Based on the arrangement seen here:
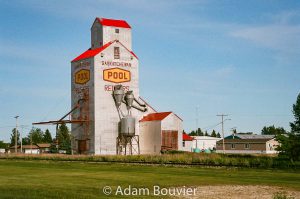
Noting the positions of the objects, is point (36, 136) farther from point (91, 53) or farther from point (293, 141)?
point (293, 141)

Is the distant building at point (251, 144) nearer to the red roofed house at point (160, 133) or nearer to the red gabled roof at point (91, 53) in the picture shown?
the red roofed house at point (160, 133)

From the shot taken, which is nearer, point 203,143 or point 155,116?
point 155,116

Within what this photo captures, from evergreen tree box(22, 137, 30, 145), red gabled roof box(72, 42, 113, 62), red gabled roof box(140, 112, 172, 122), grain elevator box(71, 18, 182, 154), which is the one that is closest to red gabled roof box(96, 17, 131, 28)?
grain elevator box(71, 18, 182, 154)

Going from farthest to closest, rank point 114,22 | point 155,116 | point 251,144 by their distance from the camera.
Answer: point 251,144
point 114,22
point 155,116

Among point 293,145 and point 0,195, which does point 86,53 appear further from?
point 0,195

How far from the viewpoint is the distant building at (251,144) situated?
91188mm

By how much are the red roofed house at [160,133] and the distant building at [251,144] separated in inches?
1123

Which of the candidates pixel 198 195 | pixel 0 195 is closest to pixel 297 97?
pixel 198 195

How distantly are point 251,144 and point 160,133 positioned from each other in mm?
32983

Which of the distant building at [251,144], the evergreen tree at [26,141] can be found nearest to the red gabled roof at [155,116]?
the distant building at [251,144]

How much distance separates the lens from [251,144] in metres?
93.2

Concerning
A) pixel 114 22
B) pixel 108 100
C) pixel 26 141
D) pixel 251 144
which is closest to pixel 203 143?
pixel 251 144

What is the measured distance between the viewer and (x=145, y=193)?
17531mm

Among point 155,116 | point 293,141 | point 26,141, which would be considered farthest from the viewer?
point 26,141
